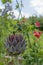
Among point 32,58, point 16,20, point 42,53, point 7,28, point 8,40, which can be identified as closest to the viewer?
Result: point 8,40

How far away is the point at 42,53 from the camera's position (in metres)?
2.29

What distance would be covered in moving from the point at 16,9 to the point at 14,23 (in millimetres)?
302

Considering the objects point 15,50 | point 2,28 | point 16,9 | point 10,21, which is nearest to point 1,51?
point 2,28

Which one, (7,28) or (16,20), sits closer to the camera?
(7,28)

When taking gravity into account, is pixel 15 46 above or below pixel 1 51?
above

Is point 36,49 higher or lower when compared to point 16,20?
lower

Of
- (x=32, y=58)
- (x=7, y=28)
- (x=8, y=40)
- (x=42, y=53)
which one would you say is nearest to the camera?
(x=8, y=40)

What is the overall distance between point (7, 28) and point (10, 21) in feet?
0.50

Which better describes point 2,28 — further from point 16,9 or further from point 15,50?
point 15,50

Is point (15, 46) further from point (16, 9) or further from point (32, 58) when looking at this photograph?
point (16, 9)

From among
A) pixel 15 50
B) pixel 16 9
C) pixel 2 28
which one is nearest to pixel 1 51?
pixel 2 28

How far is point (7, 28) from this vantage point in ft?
9.50

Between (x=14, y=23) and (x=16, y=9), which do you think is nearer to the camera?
(x=14, y=23)

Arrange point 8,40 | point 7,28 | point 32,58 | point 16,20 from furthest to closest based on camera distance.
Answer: point 16,20, point 7,28, point 32,58, point 8,40
